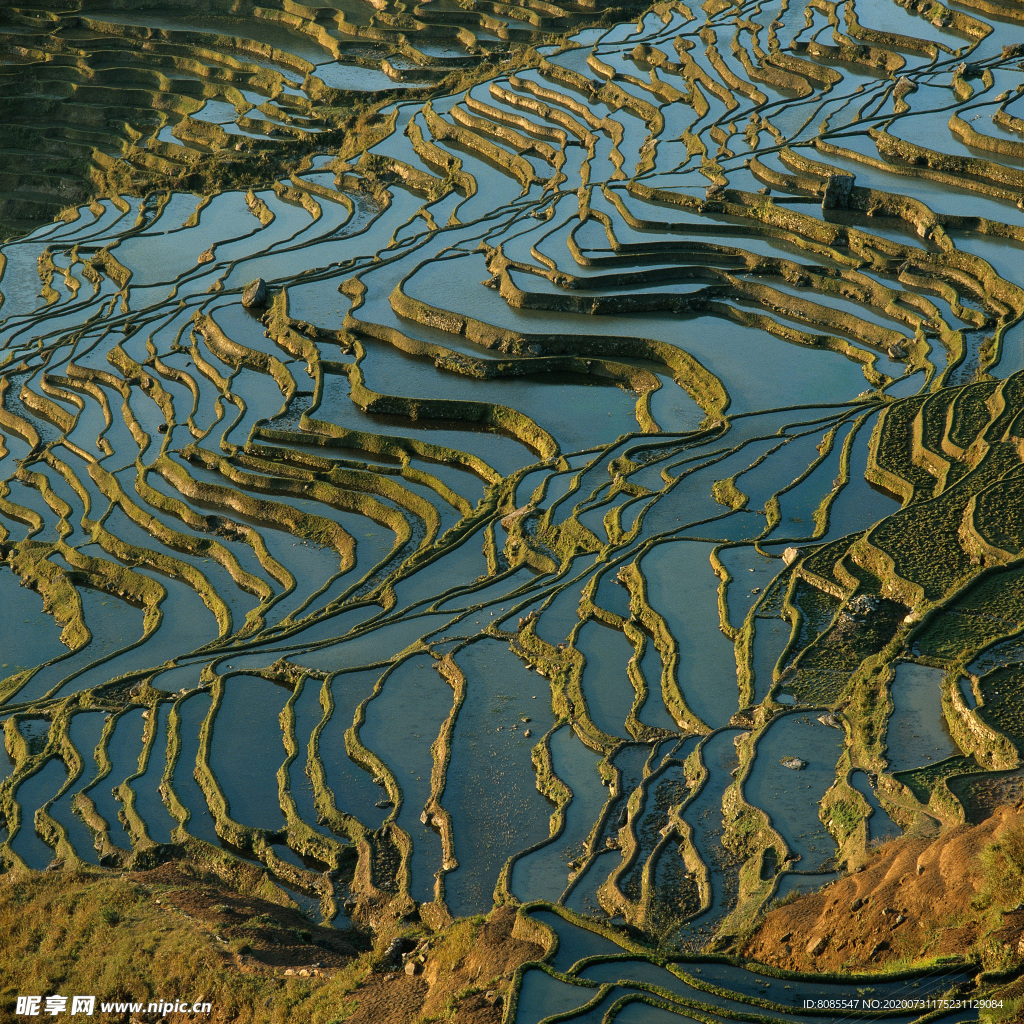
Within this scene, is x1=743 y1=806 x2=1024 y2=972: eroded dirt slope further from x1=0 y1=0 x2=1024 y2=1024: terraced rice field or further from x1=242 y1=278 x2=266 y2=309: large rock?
x1=242 y1=278 x2=266 y2=309: large rock

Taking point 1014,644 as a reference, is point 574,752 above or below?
below

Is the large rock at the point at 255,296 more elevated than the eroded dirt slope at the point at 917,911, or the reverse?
the eroded dirt slope at the point at 917,911

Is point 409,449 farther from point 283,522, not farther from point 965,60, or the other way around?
point 965,60

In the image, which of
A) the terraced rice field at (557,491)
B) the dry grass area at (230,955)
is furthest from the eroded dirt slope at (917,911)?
the dry grass area at (230,955)

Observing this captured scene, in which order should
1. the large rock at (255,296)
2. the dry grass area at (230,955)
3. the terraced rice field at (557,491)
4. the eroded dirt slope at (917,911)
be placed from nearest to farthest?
the eroded dirt slope at (917,911) < the dry grass area at (230,955) < the terraced rice field at (557,491) < the large rock at (255,296)

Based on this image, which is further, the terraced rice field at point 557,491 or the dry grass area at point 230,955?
the terraced rice field at point 557,491

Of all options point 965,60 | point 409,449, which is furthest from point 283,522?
point 965,60

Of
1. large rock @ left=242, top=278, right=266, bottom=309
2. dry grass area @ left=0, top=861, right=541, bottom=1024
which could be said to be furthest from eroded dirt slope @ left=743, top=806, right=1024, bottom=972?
large rock @ left=242, top=278, right=266, bottom=309

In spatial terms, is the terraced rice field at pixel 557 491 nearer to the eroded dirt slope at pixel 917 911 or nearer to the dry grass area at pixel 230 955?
the eroded dirt slope at pixel 917 911
